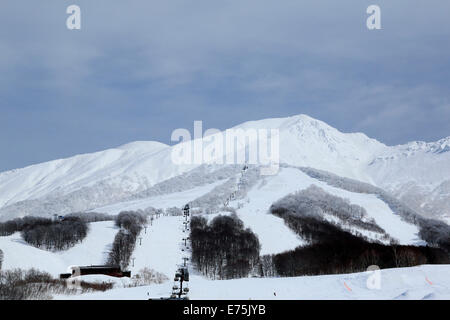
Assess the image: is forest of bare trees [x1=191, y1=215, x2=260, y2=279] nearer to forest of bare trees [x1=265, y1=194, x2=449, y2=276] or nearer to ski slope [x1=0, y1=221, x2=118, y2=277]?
forest of bare trees [x1=265, y1=194, x2=449, y2=276]

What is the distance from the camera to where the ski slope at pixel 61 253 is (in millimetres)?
120562

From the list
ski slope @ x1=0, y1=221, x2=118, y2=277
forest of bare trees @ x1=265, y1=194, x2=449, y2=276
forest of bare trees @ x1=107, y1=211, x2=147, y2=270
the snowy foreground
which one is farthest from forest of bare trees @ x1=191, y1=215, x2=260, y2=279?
the snowy foreground

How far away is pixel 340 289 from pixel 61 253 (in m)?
114

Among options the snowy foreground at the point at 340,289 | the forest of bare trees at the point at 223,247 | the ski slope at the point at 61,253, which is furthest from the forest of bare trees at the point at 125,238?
the snowy foreground at the point at 340,289

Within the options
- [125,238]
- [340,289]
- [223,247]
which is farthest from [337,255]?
[340,289]

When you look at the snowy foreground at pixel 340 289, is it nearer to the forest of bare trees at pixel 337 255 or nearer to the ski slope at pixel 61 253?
the forest of bare trees at pixel 337 255

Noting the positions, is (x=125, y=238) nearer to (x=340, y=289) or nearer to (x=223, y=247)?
(x=223, y=247)

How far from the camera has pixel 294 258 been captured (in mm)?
150625

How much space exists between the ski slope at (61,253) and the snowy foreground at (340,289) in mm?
71869

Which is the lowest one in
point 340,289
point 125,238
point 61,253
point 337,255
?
point 340,289

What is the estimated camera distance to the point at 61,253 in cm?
14438
